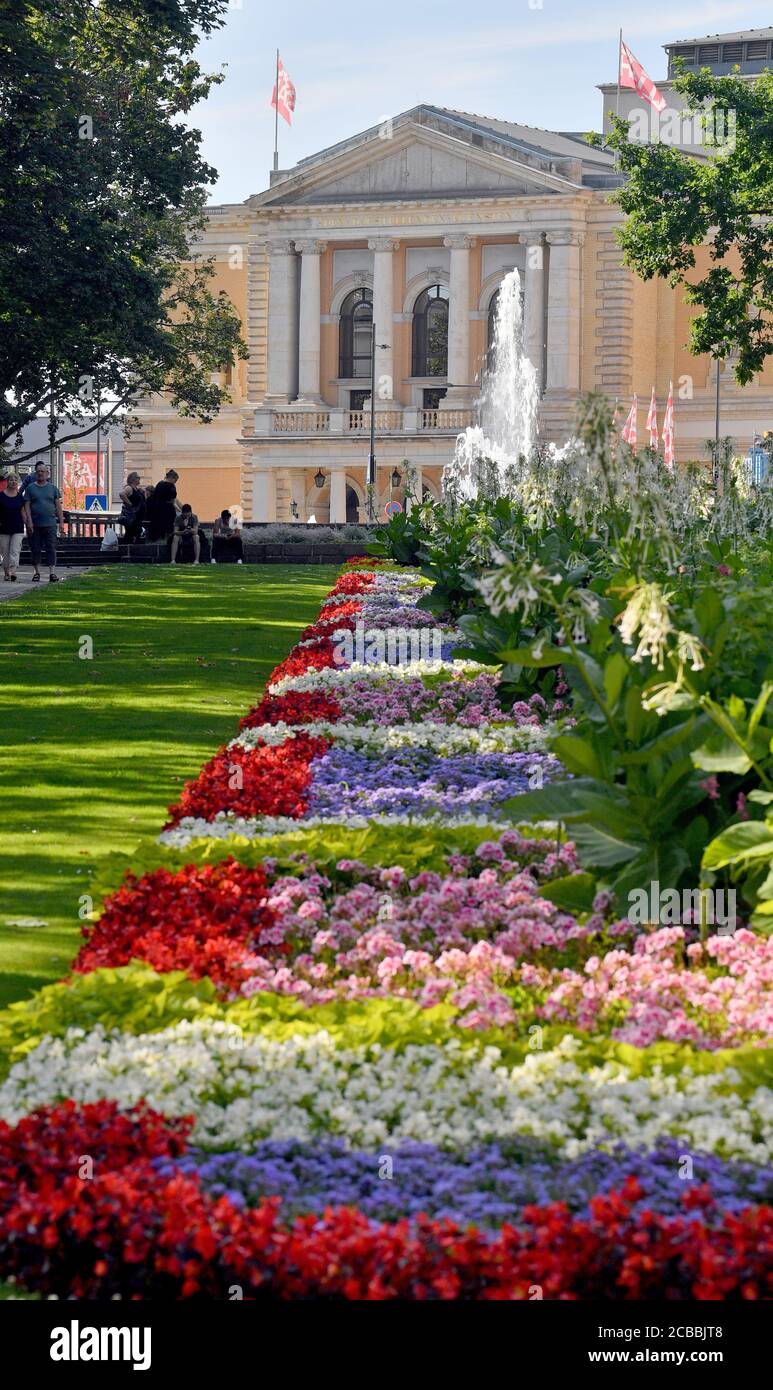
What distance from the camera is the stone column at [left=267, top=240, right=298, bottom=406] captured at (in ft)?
238

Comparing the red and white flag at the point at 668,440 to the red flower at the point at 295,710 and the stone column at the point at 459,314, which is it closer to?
the red flower at the point at 295,710

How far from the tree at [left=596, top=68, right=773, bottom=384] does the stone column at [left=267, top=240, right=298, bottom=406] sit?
34.9m

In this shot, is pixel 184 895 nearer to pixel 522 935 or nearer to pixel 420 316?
pixel 522 935

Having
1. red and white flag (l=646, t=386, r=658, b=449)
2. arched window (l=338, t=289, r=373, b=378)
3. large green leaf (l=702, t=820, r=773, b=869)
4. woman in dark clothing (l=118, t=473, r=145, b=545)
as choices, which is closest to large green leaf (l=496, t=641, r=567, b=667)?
large green leaf (l=702, t=820, r=773, b=869)

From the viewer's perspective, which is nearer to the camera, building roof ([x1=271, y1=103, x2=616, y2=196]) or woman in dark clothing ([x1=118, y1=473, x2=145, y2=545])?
woman in dark clothing ([x1=118, y1=473, x2=145, y2=545])

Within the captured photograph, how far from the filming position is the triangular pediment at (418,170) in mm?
67688

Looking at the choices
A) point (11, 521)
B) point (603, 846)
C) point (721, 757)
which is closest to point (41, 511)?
point (11, 521)

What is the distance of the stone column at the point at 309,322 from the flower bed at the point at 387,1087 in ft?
216

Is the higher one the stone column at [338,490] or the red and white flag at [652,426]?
the red and white flag at [652,426]

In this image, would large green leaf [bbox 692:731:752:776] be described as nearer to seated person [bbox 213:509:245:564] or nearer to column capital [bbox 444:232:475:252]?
seated person [bbox 213:509:245:564]

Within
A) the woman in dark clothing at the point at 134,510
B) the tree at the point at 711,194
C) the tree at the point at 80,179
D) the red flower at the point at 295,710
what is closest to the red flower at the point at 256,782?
the red flower at the point at 295,710

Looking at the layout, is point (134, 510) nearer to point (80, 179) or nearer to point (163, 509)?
point (163, 509)

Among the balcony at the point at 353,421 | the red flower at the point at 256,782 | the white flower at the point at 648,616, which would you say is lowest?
the red flower at the point at 256,782
